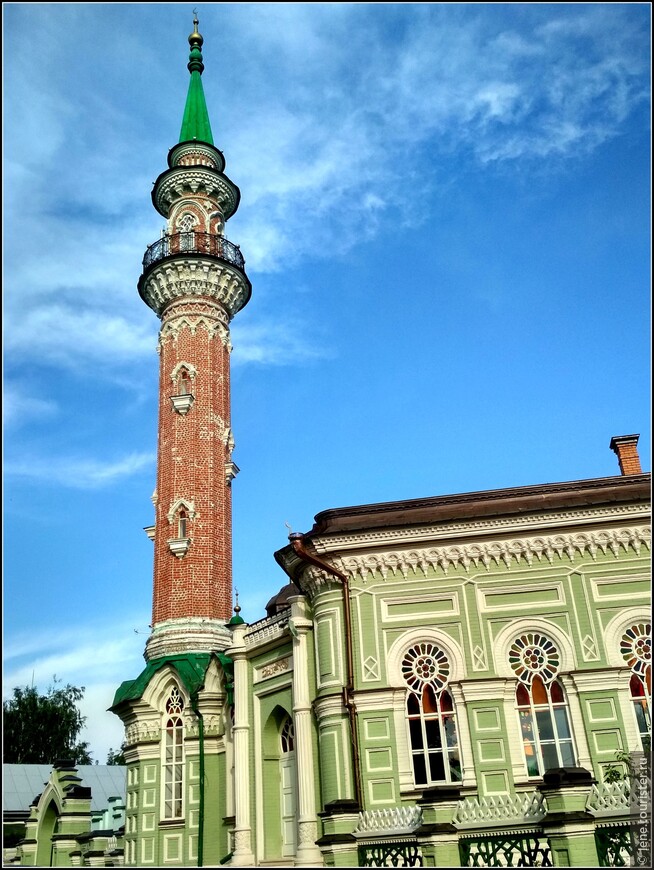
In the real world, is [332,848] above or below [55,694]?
below

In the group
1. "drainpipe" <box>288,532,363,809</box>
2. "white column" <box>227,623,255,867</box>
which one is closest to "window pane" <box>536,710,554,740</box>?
"drainpipe" <box>288,532,363,809</box>

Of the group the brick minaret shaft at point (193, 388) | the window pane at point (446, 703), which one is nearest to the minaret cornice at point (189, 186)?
the brick minaret shaft at point (193, 388)

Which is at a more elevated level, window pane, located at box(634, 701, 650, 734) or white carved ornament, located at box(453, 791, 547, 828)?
window pane, located at box(634, 701, 650, 734)

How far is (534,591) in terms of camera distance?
17672 mm

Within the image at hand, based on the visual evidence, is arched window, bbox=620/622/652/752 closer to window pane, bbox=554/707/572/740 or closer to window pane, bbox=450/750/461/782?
window pane, bbox=554/707/572/740

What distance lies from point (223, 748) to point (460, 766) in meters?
7.71

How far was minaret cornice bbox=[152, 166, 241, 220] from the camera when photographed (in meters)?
29.6

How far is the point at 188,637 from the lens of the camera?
2350 cm

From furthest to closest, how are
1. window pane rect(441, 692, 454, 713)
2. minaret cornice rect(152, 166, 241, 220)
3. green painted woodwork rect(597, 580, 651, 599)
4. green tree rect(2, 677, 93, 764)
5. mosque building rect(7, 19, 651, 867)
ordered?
green tree rect(2, 677, 93, 764) < minaret cornice rect(152, 166, 241, 220) < green painted woodwork rect(597, 580, 651, 599) < window pane rect(441, 692, 454, 713) < mosque building rect(7, 19, 651, 867)

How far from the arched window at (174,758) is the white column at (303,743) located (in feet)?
17.9

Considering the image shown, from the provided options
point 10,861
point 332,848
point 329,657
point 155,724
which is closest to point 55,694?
point 10,861

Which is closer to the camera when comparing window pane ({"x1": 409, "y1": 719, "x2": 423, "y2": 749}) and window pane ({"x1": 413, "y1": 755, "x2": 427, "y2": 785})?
window pane ({"x1": 413, "y1": 755, "x2": 427, "y2": 785})

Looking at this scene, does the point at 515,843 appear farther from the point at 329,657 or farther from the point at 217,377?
the point at 217,377

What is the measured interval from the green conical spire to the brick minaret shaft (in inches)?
2.1
